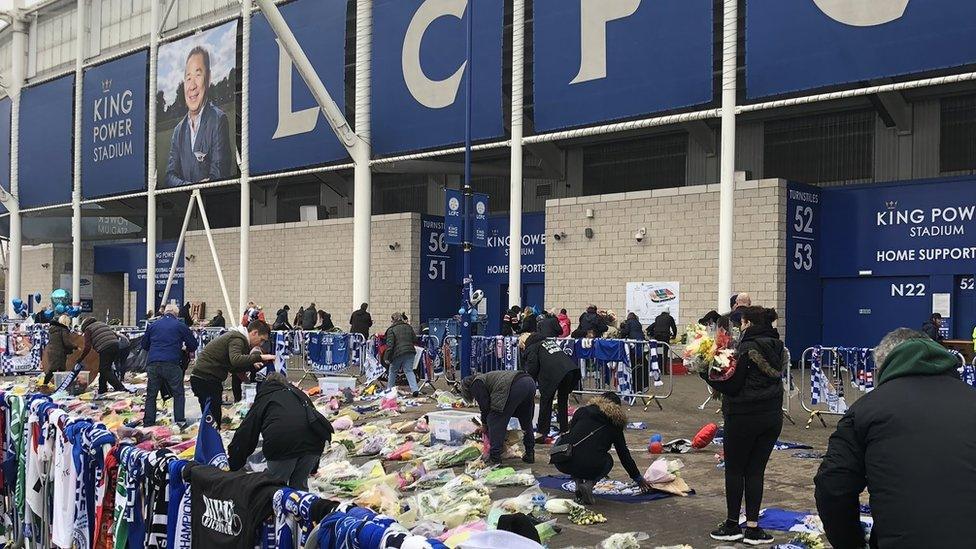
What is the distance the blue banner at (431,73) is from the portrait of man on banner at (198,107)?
7519mm

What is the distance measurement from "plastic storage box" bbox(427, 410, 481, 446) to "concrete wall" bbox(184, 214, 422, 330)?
1880 centimetres

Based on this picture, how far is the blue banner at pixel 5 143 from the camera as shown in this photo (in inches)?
1754

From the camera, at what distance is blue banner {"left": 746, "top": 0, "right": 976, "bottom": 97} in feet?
58.3

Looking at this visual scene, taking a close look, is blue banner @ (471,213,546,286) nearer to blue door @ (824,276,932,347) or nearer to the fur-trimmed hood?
blue door @ (824,276,932,347)

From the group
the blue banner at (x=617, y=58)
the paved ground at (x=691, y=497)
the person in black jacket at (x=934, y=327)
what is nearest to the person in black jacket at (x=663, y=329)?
the blue banner at (x=617, y=58)

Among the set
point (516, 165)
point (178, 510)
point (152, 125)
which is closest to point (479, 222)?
point (516, 165)

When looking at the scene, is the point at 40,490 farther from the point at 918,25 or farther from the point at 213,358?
the point at 918,25

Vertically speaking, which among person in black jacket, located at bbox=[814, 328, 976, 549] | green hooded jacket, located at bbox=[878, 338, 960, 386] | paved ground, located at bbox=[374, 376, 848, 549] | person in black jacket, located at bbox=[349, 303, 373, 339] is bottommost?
paved ground, located at bbox=[374, 376, 848, 549]

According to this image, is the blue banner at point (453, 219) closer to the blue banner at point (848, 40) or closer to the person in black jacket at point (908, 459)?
the blue banner at point (848, 40)

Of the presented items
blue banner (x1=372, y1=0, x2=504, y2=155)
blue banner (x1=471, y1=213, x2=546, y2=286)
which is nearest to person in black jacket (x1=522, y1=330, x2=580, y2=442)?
blue banner (x1=372, y1=0, x2=504, y2=155)

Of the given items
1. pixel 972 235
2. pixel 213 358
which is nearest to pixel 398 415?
pixel 213 358

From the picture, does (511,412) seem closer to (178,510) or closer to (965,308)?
(178,510)

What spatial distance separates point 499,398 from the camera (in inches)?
407

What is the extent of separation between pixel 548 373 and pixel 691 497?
3.40 metres
